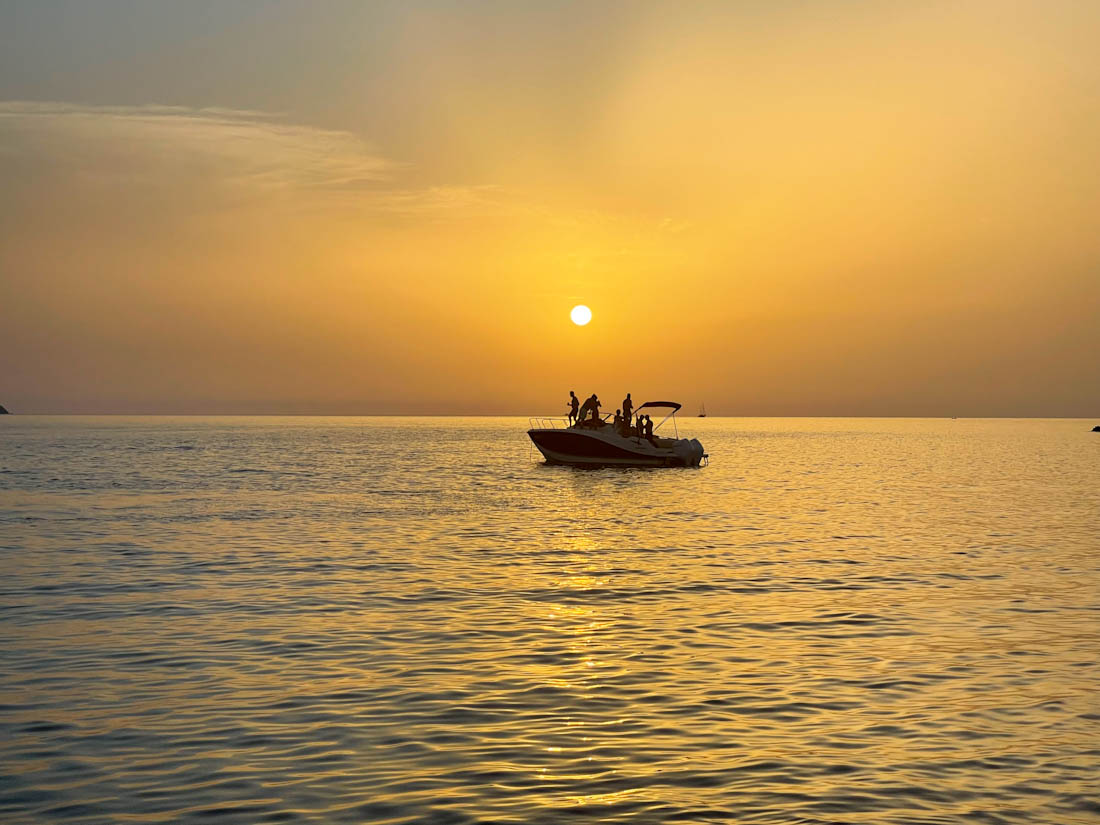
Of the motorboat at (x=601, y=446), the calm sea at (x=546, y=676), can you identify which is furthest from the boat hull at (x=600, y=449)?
the calm sea at (x=546, y=676)

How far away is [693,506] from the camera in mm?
42062

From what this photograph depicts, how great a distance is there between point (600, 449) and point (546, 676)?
157ft

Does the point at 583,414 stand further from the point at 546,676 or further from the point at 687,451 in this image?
the point at 546,676

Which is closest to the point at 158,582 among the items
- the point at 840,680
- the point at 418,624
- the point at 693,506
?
the point at 418,624

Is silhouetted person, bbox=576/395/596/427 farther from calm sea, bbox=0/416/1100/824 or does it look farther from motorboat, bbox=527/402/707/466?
calm sea, bbox=0/416/1100/824

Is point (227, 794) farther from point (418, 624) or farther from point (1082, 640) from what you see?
point (1082, 640)

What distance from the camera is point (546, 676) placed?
13.0 metres

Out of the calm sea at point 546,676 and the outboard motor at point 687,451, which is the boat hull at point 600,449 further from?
the calm sea at point 546,676

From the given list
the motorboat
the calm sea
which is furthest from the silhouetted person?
the calm sea

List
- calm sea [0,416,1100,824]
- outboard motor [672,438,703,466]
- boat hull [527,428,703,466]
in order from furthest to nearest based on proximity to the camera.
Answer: outboard motor [672,438,703,466]
boat hull [527,428,703,466]
calm sea [0,416,1100,824]

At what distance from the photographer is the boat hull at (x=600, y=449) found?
60312 millimetres

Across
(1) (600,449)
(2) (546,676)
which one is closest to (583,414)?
(1) (600,449)

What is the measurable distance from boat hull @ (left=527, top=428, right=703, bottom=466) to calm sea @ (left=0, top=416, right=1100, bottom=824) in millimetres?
28704

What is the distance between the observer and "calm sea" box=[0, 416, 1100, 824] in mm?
8758
